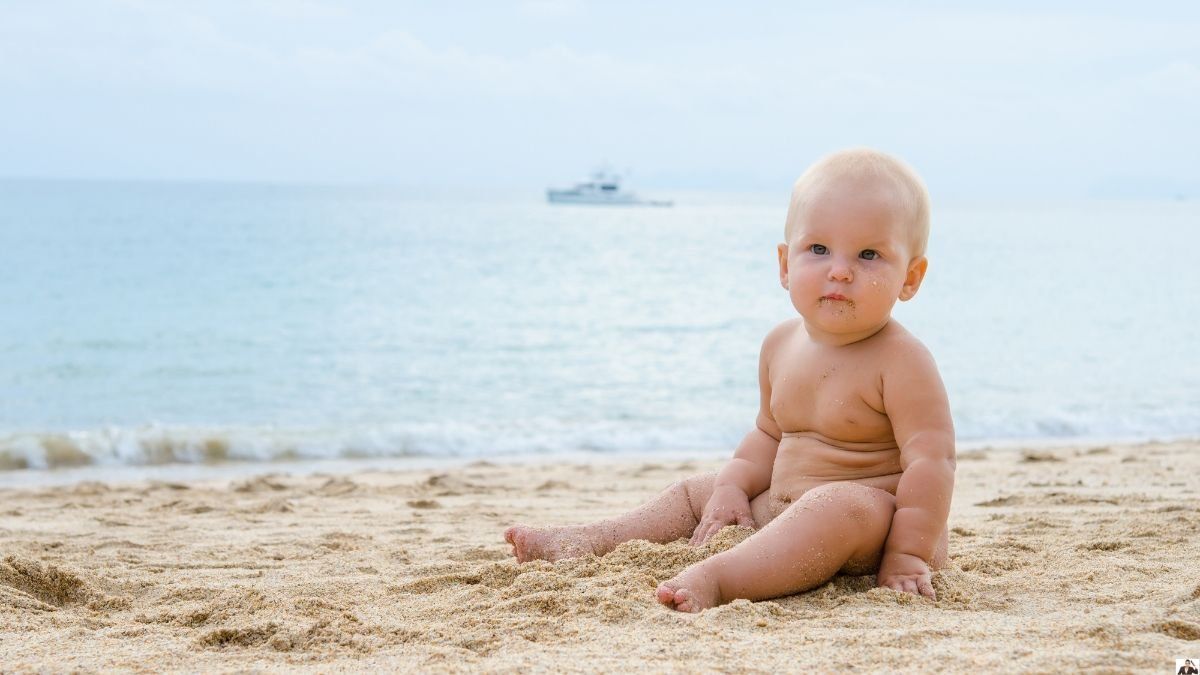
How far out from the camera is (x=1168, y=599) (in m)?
2.41

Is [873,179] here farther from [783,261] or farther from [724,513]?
[724,513]

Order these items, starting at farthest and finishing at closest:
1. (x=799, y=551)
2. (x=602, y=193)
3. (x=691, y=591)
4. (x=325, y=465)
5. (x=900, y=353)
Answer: (x=602, y=193), (x=325, y=465), (x=900, y=353), (x=799, y=551), (x=691, y=591)

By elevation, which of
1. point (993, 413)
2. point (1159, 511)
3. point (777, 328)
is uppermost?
point (777, 328)

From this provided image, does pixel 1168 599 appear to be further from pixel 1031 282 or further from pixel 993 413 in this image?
pixel 1031 282

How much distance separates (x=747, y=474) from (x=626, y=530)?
0.38 meters

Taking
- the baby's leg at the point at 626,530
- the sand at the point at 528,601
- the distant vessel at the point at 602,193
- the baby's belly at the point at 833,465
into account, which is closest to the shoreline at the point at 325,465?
the sand at the point at 528,601

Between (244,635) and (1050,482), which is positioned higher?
(244,635)

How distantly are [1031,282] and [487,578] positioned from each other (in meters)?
25.9

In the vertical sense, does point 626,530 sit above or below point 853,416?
below

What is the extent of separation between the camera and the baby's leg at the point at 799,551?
2516 mm

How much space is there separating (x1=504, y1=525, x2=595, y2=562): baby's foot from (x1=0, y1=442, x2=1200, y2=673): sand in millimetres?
72

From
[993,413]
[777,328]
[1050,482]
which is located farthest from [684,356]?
[777,328]

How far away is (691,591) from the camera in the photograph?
246 centimetres

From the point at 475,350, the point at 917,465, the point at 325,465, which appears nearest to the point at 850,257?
the point at 917,465
